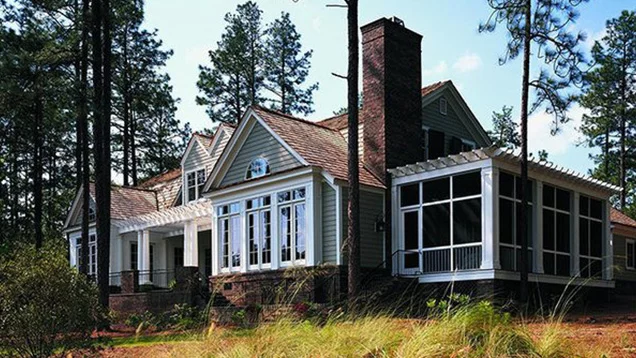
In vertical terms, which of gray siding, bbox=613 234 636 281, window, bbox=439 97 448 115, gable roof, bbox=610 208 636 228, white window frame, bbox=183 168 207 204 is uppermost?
window, bbox=439 97 448 115

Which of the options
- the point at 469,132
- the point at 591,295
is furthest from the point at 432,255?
the point at 469,132

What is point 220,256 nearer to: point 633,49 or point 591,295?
point 591,295

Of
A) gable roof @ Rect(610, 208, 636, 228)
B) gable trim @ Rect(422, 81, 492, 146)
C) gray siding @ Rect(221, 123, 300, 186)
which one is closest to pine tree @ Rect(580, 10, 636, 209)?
gable roof @ Rect(610, 208, 636, 228)

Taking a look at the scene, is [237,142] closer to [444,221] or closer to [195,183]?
[195,183]

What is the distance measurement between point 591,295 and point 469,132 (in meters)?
6.73

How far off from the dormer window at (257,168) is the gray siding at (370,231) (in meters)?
3.16

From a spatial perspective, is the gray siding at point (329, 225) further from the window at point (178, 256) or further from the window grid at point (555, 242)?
the window at point (178, 256)

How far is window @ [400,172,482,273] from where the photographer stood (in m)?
16.8

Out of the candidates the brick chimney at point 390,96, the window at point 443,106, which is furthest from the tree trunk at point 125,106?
the brick chimney at point 390,96

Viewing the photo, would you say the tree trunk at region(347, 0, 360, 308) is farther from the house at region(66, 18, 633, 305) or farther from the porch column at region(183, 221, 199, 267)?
the porch column at region(183, 221, 199, 267)

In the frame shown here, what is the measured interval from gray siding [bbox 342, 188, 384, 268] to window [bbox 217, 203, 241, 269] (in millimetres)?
4174

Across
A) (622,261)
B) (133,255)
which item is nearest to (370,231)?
(133,255)

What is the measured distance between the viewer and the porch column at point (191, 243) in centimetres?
2367

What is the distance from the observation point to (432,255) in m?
17.6
